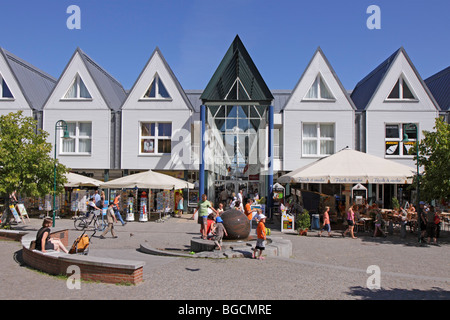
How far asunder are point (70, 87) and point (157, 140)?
682 centimetres

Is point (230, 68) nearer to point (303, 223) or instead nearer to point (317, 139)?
point (317, 139)

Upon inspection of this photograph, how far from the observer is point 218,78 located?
24109 mm

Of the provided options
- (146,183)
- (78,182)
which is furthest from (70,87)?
(146,183)

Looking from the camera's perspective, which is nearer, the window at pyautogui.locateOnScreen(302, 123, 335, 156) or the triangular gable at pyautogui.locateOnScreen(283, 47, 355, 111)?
the triangular gable at pyautogui.locateOnScreen(283, 47, 355, 111)

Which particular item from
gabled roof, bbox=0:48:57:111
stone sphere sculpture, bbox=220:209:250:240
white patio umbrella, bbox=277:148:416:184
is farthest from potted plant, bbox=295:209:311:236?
gabled roof, bbox=0:48:57:111

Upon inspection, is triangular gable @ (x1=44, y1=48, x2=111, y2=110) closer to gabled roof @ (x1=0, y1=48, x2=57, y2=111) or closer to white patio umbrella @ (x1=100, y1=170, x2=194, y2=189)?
gabled roof @ (x1=0, y1=48, x2=57, y2=111)

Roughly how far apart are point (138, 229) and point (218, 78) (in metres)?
10.4

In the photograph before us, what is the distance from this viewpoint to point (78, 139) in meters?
26.7

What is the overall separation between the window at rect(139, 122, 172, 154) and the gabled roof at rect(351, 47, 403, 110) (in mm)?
13152

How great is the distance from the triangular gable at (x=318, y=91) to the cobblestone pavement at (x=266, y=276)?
45.4 feet

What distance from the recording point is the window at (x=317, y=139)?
86.5ft

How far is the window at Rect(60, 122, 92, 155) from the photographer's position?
1050 inches

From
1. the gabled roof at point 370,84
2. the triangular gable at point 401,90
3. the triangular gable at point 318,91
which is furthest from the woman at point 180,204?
the gabled roof at point 370,84
